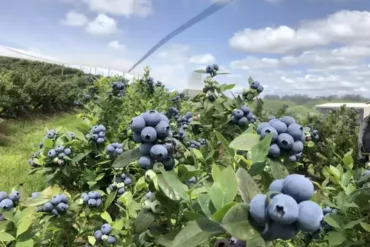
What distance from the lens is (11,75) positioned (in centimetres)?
973

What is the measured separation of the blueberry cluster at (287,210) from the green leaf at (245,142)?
324 mm

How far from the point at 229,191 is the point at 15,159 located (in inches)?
207

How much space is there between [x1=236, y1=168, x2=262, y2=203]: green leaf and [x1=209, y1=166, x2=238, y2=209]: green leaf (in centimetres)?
1

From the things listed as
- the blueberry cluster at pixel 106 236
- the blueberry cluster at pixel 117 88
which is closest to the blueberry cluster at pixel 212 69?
the blueberry cluster at pixel 106 236

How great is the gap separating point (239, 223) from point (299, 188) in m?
0.10

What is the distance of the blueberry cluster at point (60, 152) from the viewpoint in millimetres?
2537

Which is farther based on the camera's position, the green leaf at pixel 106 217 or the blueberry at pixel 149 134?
the green leaf at pixel 106 217

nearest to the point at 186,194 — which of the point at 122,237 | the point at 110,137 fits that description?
the point at 122,237

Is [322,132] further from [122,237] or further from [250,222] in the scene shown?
[250,222]

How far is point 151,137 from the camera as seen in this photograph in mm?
908

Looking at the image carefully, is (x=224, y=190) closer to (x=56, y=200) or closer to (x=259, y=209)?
(x=259, y=209)

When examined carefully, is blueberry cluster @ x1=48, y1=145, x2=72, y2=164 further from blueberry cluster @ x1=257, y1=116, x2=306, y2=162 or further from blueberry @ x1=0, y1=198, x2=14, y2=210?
blueberry cluster @ x1=257, y1=116, x2=306, y2=162

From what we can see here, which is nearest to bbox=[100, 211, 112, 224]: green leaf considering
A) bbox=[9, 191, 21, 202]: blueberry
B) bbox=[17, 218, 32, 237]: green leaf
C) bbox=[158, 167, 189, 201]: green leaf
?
bbox=[9, 191, 21, 202]: blueberry

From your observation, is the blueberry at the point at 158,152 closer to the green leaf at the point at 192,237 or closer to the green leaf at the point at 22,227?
the green leaf at the point at 192,237
